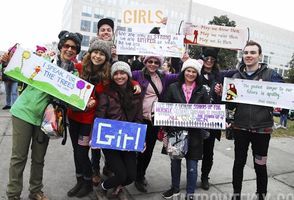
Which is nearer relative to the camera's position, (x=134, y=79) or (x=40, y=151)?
(x=40, y=151)

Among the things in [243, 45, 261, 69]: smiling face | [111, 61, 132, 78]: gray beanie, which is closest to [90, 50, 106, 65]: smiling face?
[111, 61, 132, 78]: gray beanie

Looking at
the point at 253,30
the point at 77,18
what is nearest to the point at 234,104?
the point at 77,18

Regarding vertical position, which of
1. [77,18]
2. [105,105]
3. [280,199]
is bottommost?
[280,199]

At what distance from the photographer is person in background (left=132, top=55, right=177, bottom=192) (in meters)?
4.12

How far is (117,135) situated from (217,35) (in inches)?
109

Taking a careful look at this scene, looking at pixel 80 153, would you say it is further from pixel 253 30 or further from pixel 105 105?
pixel 253 30

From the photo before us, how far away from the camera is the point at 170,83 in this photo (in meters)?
4.32

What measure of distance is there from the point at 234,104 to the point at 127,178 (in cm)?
173

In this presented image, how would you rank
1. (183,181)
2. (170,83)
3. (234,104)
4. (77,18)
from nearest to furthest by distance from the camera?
(234,104), (170,83), (183,181), (77,18)

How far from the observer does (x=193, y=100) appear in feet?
13.0

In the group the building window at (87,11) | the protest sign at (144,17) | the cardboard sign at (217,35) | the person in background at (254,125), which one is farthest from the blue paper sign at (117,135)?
the building window at (87,11)

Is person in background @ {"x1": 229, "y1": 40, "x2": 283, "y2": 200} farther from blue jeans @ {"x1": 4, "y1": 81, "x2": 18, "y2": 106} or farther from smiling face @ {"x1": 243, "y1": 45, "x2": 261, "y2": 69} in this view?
blue jeans @ {"x1": 4, "y1": 81, "x2": 18, "y2": 106}

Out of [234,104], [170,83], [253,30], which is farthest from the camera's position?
[253,30]

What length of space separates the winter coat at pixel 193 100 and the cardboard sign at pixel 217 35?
156 centimetres
